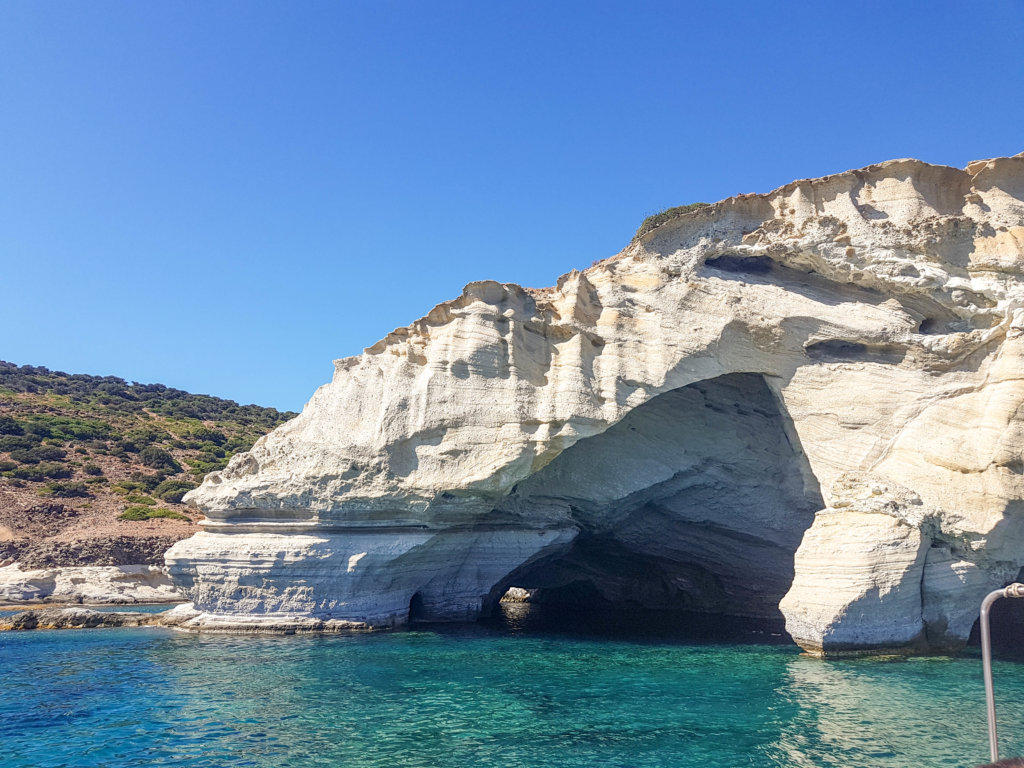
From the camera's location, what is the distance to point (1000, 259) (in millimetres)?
15469

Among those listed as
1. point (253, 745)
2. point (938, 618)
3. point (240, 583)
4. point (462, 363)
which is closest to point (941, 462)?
point (938, 618)

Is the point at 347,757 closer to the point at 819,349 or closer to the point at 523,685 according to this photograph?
the point at 523,685

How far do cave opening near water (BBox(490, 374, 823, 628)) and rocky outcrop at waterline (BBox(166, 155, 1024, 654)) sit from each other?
6 cm

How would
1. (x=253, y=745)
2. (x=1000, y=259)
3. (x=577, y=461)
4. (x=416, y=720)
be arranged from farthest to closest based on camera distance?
(x=577, y=461)
(x=1000, y=259)
(x=416, y=720)
(x=253, y=745)

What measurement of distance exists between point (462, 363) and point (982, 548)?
11.4 meters

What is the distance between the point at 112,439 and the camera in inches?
1636

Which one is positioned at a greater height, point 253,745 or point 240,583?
point 240,583

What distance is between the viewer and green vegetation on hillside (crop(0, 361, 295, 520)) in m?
34.3

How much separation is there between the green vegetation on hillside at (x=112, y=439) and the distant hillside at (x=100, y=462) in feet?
0.20

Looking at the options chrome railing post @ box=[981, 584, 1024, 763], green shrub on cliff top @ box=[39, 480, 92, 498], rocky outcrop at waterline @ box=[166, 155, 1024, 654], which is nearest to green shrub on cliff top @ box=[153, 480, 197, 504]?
green shrub on cliff top @ box=[39, 480, 92, 498]

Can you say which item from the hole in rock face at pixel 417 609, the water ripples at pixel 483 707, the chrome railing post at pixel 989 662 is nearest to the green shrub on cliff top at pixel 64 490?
the water ripples at pixel 483 707

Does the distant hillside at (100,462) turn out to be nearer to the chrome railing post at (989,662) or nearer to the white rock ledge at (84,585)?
the white rock ledge at (84,585)

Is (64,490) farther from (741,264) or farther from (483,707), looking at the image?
(741,264)

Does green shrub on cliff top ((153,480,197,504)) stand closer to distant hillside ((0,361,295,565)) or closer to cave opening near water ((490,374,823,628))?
distant hillside ((0,361,295,565))
